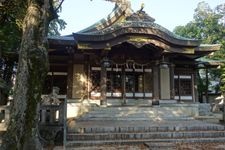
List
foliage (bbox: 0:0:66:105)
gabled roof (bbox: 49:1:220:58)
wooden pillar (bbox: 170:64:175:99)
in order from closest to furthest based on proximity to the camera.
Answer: foliage (bbox: 0:0:66:105), gabled roof (bbox: 49:1:220:58), wooden pillar (bbox: 170:64:175:99)

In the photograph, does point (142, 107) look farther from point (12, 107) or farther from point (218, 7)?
point (218, 7)

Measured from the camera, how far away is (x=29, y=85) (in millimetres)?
6070

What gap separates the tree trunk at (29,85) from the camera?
18.9 ft

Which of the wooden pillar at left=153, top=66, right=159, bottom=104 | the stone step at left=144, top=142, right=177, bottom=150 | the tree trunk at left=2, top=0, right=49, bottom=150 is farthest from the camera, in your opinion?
the wooden pillar at left=153, top=66, right=159, bottom=104

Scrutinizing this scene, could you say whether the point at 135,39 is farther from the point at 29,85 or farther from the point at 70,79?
the point at 29,85

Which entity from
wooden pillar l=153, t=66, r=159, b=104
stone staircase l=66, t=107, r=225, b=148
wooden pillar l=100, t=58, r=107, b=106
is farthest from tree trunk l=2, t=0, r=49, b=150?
wooden pillar l=153, t=66, r=159, b=104

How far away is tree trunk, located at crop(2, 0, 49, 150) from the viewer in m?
5.77

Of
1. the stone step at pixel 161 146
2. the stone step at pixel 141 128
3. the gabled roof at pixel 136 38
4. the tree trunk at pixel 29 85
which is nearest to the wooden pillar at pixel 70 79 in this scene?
the gabled roof at pixel 136 38

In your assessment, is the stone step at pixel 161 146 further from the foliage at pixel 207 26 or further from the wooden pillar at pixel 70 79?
the foliage at pixel 207 26

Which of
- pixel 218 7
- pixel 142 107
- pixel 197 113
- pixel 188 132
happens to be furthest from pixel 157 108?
pixel 218 7

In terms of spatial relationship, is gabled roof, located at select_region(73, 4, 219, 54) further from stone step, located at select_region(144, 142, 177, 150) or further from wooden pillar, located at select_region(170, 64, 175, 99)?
stone step, located at select_region(144, 142, 177, 150)

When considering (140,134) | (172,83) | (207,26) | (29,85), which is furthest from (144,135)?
(207,26)

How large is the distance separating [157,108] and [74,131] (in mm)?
6511

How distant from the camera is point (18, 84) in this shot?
6.05m
